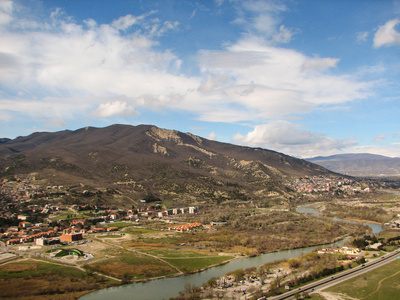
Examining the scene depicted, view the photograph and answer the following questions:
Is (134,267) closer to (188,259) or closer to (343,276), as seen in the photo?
(188,259)

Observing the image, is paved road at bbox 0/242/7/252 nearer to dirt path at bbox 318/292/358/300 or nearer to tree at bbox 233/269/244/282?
tree at bbox 233/269/244/282

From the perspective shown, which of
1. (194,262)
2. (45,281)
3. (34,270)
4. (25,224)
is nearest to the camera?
(45,281)

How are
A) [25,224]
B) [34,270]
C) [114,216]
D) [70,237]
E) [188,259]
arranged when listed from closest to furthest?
[34,270], [188,259], [70,237], [25,224], [114,216]

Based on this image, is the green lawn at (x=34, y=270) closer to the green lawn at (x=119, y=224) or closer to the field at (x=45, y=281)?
the field at (x=45, y=281)

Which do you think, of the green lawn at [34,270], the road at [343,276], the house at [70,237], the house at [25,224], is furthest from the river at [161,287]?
the house at [25,224]

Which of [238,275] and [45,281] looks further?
[238,275]

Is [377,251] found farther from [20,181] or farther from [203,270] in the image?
[20,181]

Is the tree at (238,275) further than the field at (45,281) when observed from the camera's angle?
Answer: Yes

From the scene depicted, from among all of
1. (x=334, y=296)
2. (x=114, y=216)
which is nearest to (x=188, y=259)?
(x=334, y=296)
